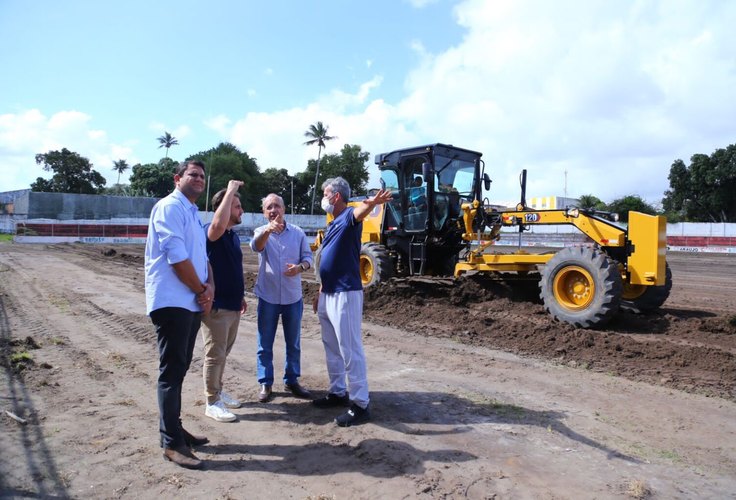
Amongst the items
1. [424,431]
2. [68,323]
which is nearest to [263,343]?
[424,431]

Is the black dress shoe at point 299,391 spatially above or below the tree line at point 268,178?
below

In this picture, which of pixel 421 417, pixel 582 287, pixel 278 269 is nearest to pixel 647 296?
pixel 582 287

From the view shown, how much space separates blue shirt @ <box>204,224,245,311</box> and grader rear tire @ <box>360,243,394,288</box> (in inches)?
233

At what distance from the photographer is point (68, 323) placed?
762 cm

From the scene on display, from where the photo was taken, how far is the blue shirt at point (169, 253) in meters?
3.20

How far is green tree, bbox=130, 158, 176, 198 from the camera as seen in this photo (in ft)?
204

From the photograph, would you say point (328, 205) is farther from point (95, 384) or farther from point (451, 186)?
point (451, 186)

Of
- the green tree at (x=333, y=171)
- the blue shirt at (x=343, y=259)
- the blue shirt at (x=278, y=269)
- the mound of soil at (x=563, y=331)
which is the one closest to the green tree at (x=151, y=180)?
the green tree at (x=333, y=171)

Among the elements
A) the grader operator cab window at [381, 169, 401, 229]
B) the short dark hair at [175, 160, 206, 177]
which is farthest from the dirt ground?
the grader operator cab window at [381, 169, 401, 229]

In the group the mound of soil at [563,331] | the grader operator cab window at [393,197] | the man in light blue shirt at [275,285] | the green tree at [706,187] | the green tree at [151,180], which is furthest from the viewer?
the green tree at [151,180]

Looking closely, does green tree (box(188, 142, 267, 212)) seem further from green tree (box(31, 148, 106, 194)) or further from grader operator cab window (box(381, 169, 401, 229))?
grader operator cab window (box(381, 169, 401, 229))

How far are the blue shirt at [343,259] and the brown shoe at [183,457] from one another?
1.49m

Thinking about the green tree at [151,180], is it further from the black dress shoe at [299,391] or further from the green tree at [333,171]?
the black dress shoe at [299,391]

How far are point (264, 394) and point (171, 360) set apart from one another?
53.7 inches
